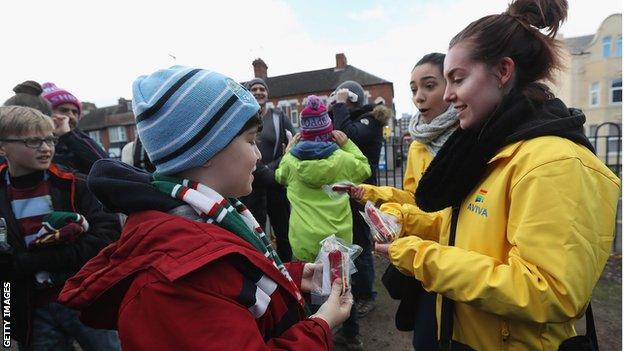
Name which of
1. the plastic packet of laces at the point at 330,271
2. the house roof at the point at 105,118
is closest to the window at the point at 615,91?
the plastic packet of laces at the point at 330,271

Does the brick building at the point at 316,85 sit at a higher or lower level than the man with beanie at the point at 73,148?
higher

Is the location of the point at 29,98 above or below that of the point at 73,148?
above

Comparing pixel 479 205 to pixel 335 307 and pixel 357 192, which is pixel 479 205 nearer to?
pixel 335 307

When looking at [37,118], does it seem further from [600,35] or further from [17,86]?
[600,35]

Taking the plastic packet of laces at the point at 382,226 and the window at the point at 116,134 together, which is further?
the window at the point at 116,134

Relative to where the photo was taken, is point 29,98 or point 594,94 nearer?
point 29,98

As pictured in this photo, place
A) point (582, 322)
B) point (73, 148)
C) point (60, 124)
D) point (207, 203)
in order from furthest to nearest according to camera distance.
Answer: point (582, 322)
point (60, 124)
point (73, 148)
point (207, 203)

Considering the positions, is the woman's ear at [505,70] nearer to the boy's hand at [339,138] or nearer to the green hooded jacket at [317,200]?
the green hooded jacket at [317,200]

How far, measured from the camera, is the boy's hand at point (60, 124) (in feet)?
10.4

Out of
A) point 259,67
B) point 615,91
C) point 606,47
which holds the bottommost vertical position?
point 615,91

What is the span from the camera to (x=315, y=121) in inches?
132

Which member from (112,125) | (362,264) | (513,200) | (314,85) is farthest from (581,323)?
(112,125)

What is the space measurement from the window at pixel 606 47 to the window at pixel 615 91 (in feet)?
6.90

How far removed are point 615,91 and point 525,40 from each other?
31148 millimetres
